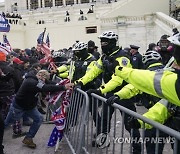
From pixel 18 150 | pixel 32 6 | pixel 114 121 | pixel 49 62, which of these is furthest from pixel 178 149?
pixel 32 6

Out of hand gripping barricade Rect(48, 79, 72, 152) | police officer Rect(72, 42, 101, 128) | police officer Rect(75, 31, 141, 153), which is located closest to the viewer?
police officer Rect(75, 31, 141, 153)

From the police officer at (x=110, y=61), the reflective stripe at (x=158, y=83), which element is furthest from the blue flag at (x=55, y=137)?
the reflective stripe at (x=158, y=83)

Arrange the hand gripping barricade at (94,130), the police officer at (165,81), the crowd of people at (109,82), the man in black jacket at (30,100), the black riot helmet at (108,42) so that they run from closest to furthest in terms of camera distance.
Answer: the police officer at (165,81) → the crowd of people at (109,82) → the hand gripping barricade at (94,130) → the black riot helmet at (108,42) → the man in black jacket at (30,100)

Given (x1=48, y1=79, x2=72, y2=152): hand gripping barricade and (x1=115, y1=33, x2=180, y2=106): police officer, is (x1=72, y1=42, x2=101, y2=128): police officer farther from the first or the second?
(x1=115, y1=33, x2=180, y2=106): police officer

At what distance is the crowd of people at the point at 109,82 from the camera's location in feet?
9.88

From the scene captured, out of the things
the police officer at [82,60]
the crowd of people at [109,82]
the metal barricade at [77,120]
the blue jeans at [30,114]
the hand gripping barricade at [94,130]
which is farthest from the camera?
the police officer at [82,60]

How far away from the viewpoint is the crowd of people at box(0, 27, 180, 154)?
301cm

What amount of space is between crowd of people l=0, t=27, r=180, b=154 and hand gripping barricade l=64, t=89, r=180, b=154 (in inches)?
3.0

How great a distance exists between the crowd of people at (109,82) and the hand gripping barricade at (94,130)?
0.08 metres

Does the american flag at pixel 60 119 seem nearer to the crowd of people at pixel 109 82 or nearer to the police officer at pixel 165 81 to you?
the crowd of people at pixel 109 82

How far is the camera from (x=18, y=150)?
6.53m
